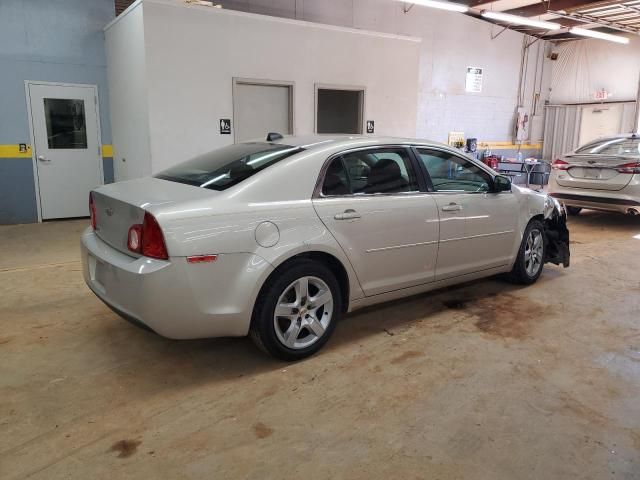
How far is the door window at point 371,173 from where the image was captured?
3.29 metres

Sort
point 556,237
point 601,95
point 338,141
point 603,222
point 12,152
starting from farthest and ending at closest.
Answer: point 601,95 → point 603,222 → point 12,152 → point 556,237 → point 338,141

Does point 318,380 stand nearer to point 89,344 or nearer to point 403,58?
point 89,344

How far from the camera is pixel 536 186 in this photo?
42.2 feet

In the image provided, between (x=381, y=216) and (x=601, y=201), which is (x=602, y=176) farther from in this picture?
(x=381, y=216)

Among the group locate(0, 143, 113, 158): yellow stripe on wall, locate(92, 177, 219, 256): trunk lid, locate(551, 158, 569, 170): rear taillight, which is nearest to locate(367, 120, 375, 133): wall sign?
locate(551, 158, 569, 170): rear taillight

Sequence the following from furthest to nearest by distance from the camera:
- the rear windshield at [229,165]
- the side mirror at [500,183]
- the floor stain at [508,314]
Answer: the side mirror at [500,183] → the floor stain at [508,314] → the rear windshield at [229,165]

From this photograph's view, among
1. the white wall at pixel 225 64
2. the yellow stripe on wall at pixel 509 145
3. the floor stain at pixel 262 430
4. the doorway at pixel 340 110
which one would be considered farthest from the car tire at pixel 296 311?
the yellow stripe on wall at pixel 509 145

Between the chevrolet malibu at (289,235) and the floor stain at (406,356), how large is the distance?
0.44m

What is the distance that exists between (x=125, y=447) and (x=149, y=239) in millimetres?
1014

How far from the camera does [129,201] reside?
2846 mm

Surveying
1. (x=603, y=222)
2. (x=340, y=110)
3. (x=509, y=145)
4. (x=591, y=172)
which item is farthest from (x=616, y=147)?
(x=509, y=145)

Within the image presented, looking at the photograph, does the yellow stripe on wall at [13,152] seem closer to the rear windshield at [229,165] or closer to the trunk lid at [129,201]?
the rear windshield at [229,165]

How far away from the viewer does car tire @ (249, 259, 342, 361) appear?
9.66 ft

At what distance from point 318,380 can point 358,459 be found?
0.74 m
